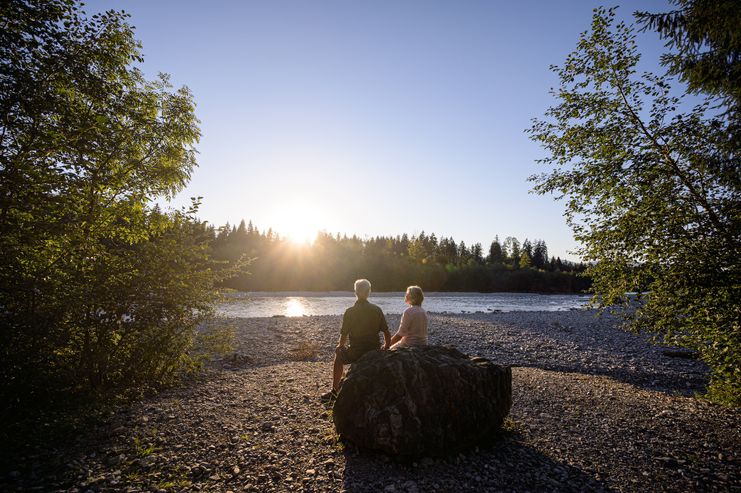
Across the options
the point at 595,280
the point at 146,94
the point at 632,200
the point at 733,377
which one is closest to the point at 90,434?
the point at 146,94

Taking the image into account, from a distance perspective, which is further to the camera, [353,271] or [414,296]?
[353,271]

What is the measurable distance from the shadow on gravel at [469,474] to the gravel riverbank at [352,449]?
17 mm

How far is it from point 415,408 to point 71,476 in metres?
5.05

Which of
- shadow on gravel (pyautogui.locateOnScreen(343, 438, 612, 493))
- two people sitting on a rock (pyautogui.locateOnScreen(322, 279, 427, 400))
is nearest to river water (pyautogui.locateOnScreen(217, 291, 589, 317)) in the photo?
two people sitting on a rock (pyautogui.locateOnScreen(322, 279, 427, 400))

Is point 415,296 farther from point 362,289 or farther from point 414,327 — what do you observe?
point 362,289

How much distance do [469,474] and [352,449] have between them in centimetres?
198

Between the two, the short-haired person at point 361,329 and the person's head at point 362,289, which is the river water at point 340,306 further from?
the person's head at point 362,289

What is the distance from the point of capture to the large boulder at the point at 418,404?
5.41m

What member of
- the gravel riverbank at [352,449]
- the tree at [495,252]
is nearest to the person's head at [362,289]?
the gravel riverbank at [352,449]

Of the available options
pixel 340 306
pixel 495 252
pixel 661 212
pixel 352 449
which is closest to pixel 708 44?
pixel 661 212

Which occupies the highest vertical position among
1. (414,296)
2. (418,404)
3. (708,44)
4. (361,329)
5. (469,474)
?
(708,44)

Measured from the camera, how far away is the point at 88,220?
638cm

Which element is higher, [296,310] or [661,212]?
[661,212]

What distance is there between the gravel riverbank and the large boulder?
0.32 metres
